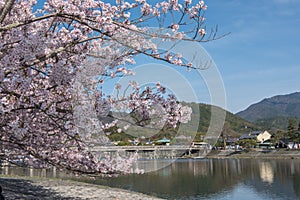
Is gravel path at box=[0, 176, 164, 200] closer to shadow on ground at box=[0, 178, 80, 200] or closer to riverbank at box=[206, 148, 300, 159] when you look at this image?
shadow on ground at box=[0, 178, 80, 200]

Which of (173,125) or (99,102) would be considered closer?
(99,102)

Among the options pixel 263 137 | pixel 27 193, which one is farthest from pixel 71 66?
pixel 263 137

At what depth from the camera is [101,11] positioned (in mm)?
4703

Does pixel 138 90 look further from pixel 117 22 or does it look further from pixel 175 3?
pixel 175 3

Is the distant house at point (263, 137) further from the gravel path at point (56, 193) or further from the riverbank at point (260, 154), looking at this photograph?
the gravel path at point (56, 193)

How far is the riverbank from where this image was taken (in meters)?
54.3

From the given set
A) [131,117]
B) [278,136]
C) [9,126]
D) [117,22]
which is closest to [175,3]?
[117,22]

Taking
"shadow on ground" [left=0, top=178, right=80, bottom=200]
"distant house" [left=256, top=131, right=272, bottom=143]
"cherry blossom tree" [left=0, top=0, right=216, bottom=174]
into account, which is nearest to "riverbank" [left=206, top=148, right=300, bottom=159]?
"distant house" [left=256, top=131, right=272, bottom=143]

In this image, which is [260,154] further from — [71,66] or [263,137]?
[71,66]

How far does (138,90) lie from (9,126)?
1.89 m

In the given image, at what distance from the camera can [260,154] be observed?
59.9 meters

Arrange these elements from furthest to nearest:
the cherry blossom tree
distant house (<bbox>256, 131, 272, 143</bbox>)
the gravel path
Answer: distant house (<bbox>256, 131, 272, 143</bbox>) → the gravel path → the cherry blossom tree

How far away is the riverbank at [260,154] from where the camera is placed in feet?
178

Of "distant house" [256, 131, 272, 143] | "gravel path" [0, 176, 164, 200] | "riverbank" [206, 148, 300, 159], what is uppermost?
"distant house" [256, 131, 272, 143]
